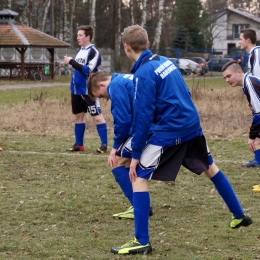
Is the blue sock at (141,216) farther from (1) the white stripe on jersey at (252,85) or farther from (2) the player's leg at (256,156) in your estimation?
(2) the player's leg at (256,156)

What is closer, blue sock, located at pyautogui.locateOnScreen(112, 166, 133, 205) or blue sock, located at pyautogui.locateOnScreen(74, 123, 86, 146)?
blue sock, located at pyautogui.locateOnScreen(112, 166, 133, 205)

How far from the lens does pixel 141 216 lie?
5.43m

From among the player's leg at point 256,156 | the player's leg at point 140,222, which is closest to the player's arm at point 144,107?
the player's leg at point 140,222

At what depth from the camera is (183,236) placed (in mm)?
6020

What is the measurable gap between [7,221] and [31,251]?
3.72 feet

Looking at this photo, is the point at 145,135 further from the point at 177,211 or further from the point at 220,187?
the point at 177,211

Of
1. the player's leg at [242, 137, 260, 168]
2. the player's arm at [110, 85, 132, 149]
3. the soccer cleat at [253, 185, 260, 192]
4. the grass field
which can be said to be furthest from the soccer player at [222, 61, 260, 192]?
the player's arm at [110, 85, 132, 149]

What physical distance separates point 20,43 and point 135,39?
3263 centimetres

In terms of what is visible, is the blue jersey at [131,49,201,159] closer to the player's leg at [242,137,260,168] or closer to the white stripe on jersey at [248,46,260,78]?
the player's leg at [242,137,260,168]

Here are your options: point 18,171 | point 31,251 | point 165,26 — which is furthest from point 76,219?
point 165,26

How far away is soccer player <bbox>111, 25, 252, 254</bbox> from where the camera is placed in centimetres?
520

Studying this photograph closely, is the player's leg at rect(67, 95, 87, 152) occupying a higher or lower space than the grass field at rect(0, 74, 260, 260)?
higher

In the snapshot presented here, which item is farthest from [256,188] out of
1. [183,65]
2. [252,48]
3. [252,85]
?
[183,65]

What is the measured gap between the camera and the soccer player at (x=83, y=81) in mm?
10672
